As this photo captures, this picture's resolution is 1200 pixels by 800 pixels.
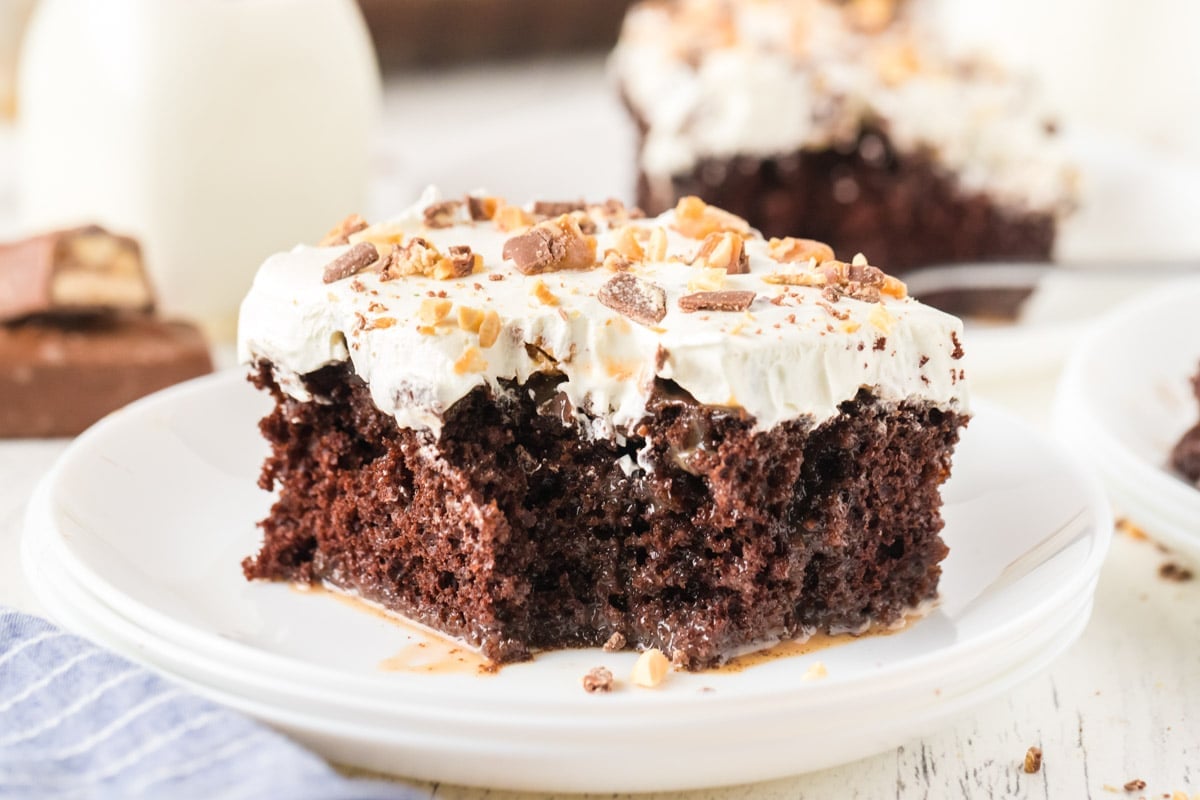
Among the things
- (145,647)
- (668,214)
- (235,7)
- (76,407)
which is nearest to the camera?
(145,647)

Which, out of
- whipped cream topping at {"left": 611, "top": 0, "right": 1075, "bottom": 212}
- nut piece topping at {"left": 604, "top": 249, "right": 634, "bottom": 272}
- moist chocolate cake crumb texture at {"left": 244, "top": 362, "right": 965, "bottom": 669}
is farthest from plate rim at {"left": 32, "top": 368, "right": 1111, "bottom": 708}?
whipped cream topping at {"left": 611, "top": 0, "right": 1075, "bottom": 212}

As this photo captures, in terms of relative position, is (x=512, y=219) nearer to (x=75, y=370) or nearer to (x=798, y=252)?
(x=798, y=252)

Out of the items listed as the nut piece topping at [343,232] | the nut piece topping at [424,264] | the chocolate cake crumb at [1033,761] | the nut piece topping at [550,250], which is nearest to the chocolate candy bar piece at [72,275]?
the nut piece topping at [343,232]

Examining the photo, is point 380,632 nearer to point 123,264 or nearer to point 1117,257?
point 123,264

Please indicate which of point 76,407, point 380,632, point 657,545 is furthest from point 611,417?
point 76,407

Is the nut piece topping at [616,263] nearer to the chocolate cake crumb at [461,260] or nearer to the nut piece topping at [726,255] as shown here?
the nut piece topping at [726,255]

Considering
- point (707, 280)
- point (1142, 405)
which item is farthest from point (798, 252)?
point (1142, 405)

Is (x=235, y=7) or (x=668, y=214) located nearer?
(x=668, y=214)
